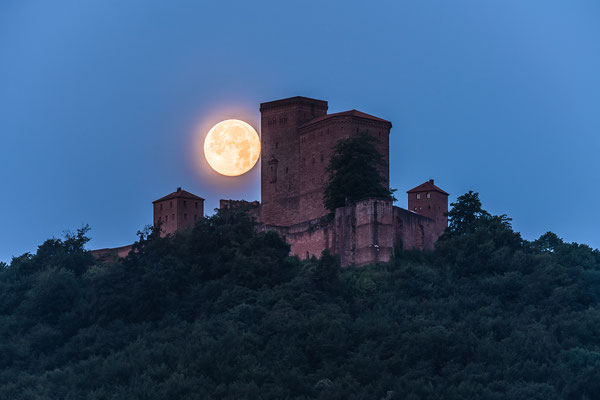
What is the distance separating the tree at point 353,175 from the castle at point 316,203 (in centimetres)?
105

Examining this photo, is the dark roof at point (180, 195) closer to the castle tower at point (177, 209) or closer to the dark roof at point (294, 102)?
the castle tower at point (177, 209)

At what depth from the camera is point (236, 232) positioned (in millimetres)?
53969

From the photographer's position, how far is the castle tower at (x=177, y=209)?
70125mm

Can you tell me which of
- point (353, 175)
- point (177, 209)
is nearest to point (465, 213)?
point (353, 175)

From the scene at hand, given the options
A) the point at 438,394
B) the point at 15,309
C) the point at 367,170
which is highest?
the point at 367,170

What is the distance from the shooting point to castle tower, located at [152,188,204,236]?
70.1m

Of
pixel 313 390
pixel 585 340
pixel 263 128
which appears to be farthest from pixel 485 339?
pixel 263 128

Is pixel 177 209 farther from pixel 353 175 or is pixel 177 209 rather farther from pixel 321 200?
pixel 353 175

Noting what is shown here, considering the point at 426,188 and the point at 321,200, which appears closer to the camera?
the point at 321,200

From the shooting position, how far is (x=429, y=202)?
6706cm

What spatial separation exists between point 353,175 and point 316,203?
205 inches

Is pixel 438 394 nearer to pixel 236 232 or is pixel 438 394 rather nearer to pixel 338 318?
pixel 338 318

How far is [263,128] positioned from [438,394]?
27.0m

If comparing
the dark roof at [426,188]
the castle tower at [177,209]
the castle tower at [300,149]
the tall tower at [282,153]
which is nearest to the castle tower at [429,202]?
the dark roof at [426,188]
